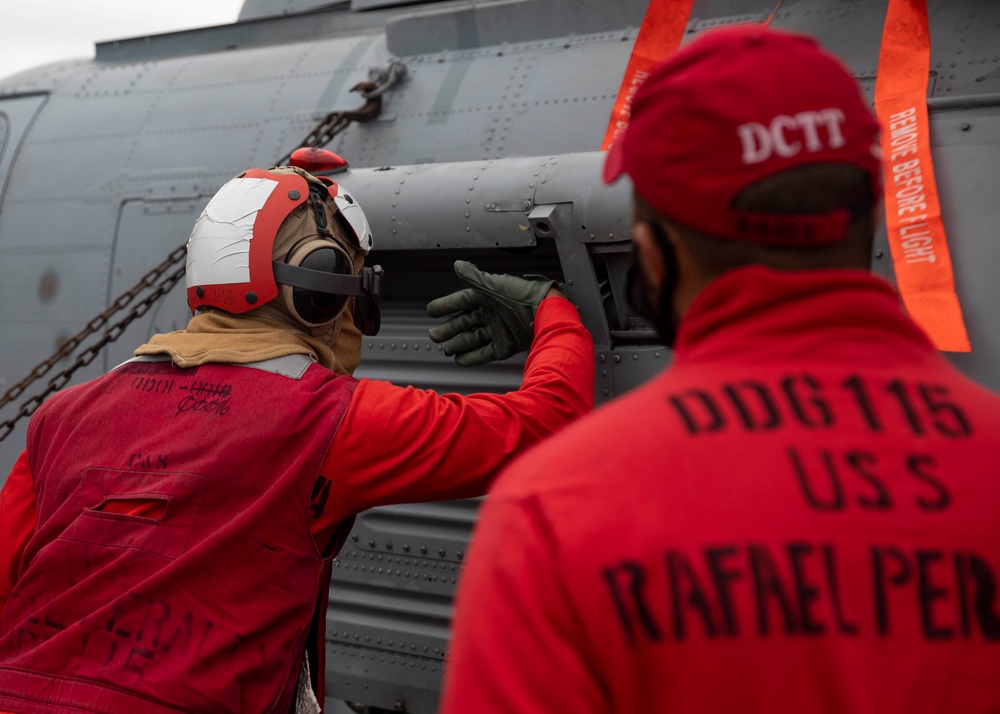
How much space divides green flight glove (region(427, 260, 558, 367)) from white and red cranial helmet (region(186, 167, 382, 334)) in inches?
13.4

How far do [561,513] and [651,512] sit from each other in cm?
9

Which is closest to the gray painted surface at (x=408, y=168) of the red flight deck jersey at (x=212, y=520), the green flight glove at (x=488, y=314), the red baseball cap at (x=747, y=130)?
the green flight glove at (x=488, y=314)

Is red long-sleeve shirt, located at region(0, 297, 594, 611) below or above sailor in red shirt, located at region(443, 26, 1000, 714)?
below

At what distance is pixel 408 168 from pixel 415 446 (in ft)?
4.83

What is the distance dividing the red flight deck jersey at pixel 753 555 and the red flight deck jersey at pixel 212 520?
3.77ft

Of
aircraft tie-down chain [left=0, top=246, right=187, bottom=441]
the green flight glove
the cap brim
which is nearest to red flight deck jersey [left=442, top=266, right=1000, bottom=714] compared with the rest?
the cap brim

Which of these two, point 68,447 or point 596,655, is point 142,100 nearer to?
point 68,447

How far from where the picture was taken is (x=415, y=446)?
2.17m

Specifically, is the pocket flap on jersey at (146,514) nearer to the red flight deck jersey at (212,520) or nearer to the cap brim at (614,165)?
the red flight deck jersey at (212,520)

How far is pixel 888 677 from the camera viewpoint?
0.99 m

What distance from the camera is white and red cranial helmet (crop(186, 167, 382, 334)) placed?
2367 millimetres

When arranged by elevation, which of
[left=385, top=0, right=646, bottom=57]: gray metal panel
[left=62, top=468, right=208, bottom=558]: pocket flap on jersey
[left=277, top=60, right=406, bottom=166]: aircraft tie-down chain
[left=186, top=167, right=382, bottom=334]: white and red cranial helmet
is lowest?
[left=277, top=60, right=406, bottom=166]: aircraft tie-down chain

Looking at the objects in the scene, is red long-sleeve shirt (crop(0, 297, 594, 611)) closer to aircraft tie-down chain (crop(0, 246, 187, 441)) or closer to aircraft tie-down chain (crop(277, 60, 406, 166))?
aircraft tie-down chain (crop(0, 246, 187, 441))

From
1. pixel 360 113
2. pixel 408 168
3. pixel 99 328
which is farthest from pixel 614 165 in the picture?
pixel 99 328
